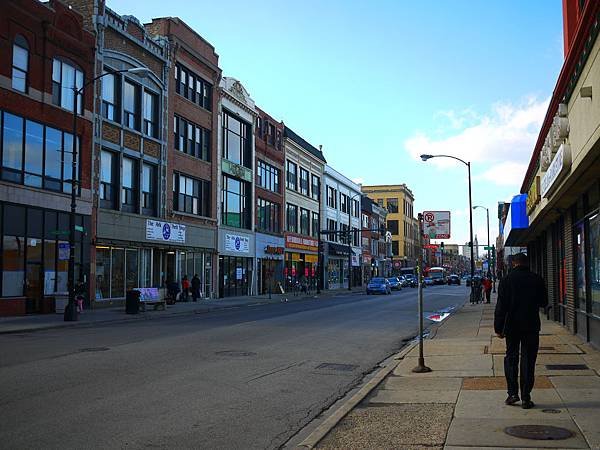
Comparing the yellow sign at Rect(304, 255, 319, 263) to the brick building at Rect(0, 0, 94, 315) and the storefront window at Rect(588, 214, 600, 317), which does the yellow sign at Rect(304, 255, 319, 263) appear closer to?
the brick building at Rect(0, 0, 94, 315)

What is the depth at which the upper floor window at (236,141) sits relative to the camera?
45.2m

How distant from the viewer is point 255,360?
13016 mm

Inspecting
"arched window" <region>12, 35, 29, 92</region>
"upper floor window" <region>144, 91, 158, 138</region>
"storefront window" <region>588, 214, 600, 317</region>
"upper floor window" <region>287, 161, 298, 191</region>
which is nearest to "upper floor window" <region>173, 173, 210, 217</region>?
"upper floor window" <region>144, 91, 158, 138</region>

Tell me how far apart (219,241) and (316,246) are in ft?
76.4

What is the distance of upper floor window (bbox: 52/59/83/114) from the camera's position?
27797 mm

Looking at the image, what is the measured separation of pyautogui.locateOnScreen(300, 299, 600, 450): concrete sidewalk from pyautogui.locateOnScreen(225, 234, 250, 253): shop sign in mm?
31502

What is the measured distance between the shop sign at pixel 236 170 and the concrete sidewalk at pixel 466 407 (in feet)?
106

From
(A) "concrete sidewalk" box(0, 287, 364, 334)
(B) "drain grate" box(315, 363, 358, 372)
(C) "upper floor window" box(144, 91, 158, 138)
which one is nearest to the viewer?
(B) "drain grate" box(315, 363, 358, 372)

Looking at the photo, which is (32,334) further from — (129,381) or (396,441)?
(396,441)

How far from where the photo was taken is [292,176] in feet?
195

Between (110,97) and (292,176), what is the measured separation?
94.0 feet

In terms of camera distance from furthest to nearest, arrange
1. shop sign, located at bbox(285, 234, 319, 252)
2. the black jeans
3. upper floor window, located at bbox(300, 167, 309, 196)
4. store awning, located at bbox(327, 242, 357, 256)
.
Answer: store awning, located at bbox(327, 242, 357, 256), upper floor window, located at bbox(300, 167, 309, 196), shop sign, located at bbox(285, 234, 319, 252), the black jeans

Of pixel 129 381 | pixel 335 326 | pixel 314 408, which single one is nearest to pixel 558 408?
pixel 314 408

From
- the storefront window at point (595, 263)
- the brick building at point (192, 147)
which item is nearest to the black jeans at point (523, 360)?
the storefront window at point (595, 263)
